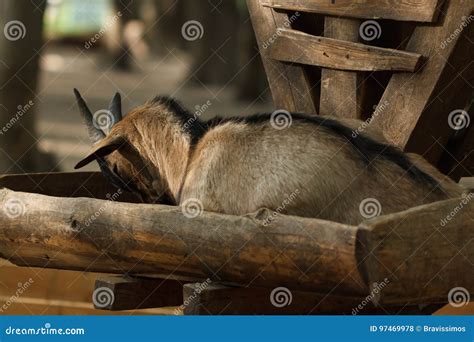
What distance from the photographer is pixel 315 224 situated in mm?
6375

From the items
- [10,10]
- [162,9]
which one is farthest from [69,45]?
[10,10]

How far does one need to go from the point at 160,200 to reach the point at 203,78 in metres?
19.4

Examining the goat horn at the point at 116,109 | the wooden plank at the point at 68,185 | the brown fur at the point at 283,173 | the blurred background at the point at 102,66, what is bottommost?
the brown fur at the point at 283,173

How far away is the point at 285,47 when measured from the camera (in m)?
9.20

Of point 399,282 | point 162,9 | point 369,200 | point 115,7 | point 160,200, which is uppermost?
point 162,9

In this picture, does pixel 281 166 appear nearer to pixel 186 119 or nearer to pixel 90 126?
pixel 186 119

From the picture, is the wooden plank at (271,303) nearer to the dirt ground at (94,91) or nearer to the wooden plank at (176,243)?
the wooden plank at (176,243)

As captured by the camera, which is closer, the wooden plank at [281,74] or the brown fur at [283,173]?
the brown fur at [283,173]

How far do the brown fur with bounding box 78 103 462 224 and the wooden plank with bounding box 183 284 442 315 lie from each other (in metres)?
0.50

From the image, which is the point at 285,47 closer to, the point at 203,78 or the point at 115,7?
the point at 203,78

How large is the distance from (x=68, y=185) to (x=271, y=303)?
2495 mm

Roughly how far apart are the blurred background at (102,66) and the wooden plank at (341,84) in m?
0.90

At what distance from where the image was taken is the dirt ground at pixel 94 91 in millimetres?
21359

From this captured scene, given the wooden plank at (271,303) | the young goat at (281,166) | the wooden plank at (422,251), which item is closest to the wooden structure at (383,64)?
the young goat at (281,166)
